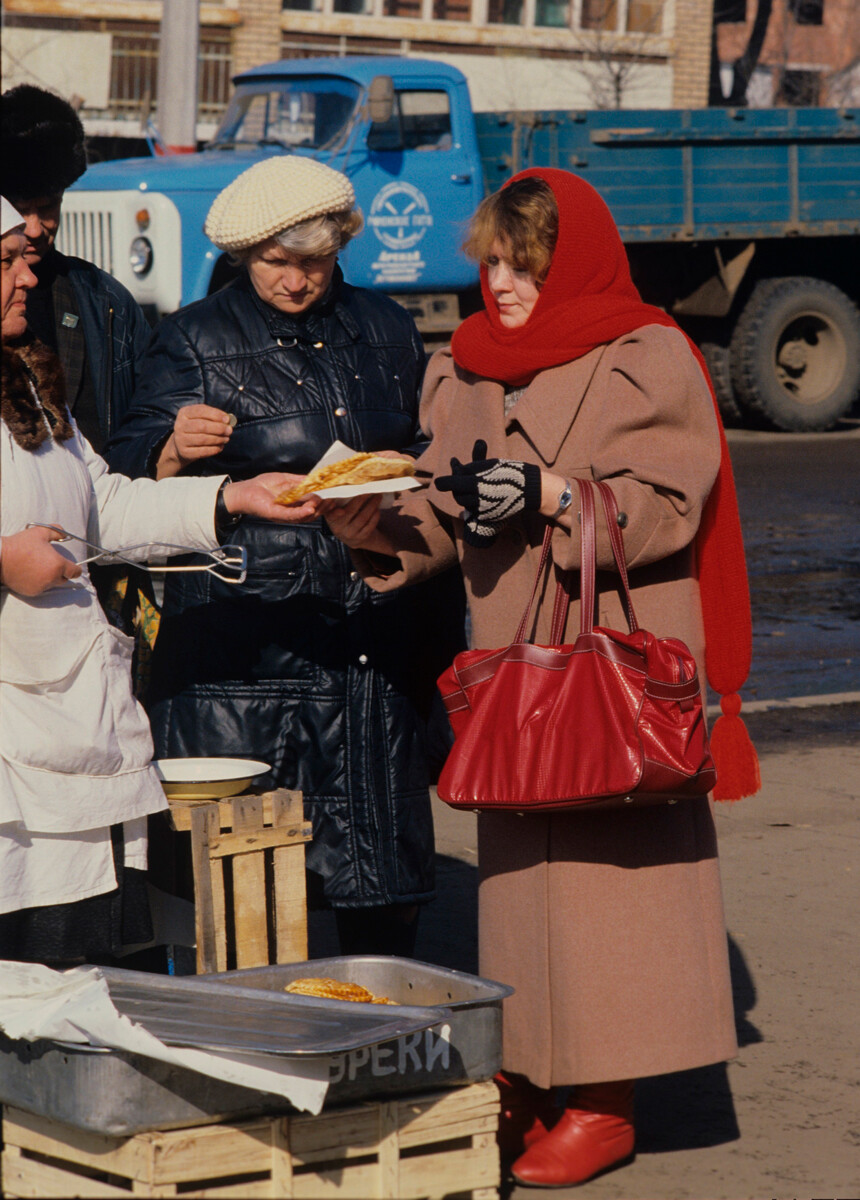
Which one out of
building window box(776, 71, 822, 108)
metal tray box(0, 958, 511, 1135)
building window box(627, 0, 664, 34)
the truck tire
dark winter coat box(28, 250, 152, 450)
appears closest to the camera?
metal tray box(0, 958, 511, 1135)

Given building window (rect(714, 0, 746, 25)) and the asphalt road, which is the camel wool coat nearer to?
the asphalt road

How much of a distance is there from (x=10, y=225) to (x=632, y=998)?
186cm

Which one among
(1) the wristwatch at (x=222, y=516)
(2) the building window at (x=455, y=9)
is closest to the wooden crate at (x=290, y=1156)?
(1) the wristwatch at (x=222, y=516)

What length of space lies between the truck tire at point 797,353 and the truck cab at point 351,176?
308 centimetres

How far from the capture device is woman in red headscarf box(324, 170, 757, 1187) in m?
3.13

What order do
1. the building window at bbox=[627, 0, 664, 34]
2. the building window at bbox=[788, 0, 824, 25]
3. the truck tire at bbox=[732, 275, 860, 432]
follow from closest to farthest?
the truck tire at bbox=[732, 275, 860, 432], the building window at bbox=[627, 0, 664, 34], the building window at bbox=[788, 0, 824, 25]

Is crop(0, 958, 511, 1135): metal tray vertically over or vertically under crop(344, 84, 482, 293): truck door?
under

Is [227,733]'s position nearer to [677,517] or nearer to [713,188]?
[677,517]

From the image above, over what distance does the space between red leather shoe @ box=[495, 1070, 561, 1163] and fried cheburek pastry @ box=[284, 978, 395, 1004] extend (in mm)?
453

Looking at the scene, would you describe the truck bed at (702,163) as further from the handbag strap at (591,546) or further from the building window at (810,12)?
the building window at (810,12)

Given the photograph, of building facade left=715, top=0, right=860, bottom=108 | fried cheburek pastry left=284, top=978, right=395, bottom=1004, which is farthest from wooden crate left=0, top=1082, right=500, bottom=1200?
building facade left=715, top=0, right=860, bottom=108

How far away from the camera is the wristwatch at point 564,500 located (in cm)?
305

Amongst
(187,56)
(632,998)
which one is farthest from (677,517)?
(187,56)

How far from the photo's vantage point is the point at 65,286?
397 centimetres
